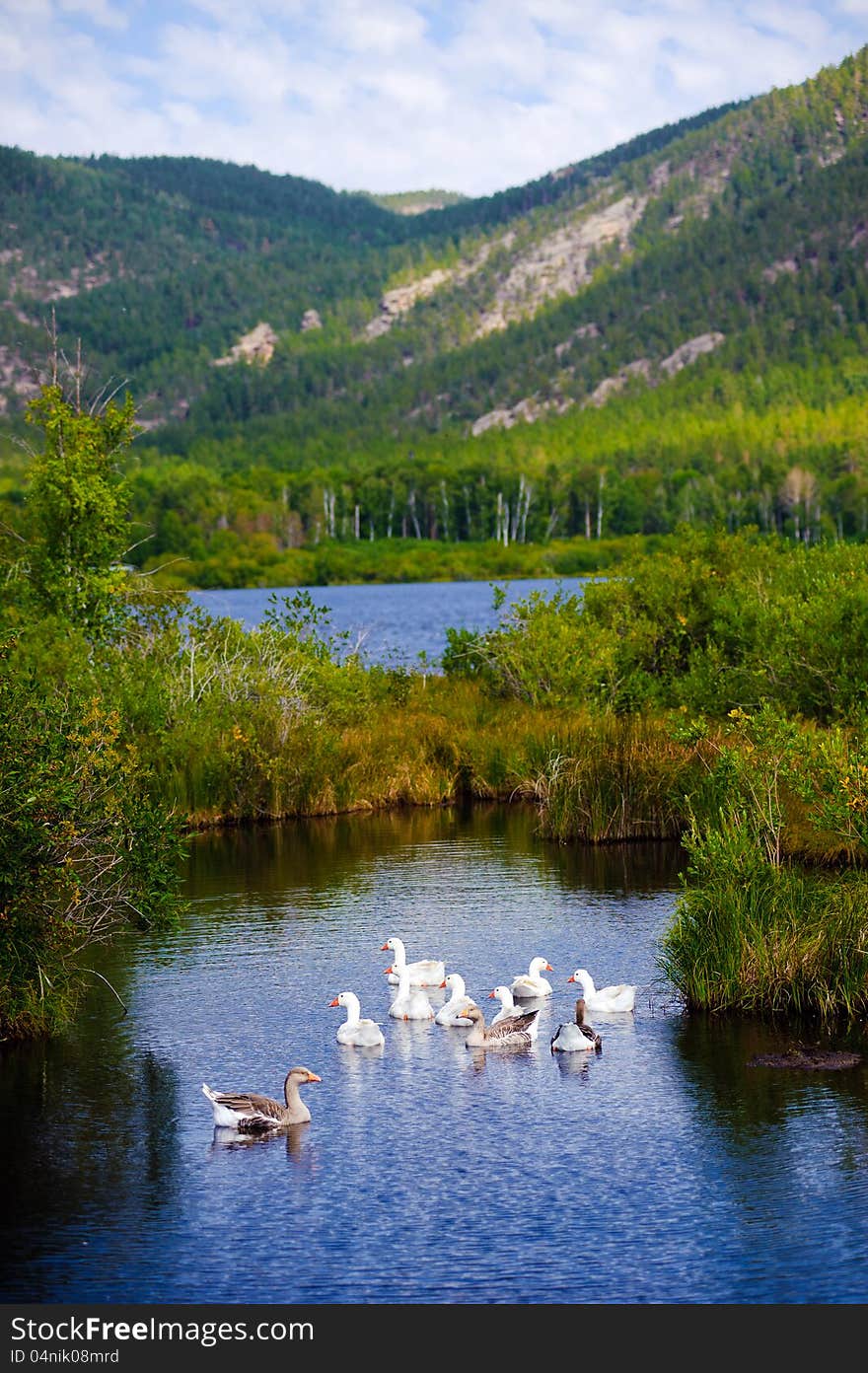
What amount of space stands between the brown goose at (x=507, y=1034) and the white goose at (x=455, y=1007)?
1.96 ft

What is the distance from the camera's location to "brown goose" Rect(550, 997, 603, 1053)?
1814 cm

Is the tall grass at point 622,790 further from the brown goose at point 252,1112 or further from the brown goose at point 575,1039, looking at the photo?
the brown goose at point 252,1112

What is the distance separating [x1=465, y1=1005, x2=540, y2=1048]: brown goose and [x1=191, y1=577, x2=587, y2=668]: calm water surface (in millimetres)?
46546

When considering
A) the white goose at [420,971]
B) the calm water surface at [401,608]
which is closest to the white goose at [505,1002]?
the white goose at [420,971]

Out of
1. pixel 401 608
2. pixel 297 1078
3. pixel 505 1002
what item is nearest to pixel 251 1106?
pixel 297 1078

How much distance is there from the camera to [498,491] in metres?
198

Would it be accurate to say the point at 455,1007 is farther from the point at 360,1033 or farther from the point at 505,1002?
the point at 360,1033

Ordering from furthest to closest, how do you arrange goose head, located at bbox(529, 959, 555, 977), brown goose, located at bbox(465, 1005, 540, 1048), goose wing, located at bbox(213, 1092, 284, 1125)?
1. goose head, located at bbox(529, 959, 555, 977)
2. brown goose, located at bbox(465, 1005, 540, 1048)
3. goose wing, located at bbox(213, 1092, 284, 1125)

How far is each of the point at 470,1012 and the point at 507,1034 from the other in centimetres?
67

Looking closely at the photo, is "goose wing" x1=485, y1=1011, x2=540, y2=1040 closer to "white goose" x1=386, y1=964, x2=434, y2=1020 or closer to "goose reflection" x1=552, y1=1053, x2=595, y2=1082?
"goose reflection" x1=552, y1=1053, x2=595, y2=1082

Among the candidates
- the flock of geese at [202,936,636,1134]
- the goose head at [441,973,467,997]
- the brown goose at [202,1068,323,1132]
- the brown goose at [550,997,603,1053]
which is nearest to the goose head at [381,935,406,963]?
the flock of geese at [202,936,636,1134]

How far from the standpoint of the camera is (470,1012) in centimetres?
1892

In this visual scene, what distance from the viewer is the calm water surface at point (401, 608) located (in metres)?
82.2

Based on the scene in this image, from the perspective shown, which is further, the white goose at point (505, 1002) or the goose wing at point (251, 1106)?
the white goose at point (505, 1002)
